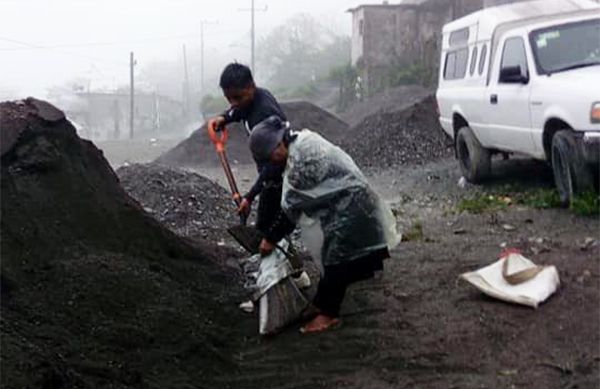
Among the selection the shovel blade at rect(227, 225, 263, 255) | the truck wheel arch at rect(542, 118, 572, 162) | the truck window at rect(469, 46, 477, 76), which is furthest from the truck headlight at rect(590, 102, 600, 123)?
the shovel blade at rect(227, 225, 263, 255)

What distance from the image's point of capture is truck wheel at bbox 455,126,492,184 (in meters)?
13.1

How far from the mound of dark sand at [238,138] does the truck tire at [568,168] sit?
47.4ft

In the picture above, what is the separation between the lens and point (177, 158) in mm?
26234

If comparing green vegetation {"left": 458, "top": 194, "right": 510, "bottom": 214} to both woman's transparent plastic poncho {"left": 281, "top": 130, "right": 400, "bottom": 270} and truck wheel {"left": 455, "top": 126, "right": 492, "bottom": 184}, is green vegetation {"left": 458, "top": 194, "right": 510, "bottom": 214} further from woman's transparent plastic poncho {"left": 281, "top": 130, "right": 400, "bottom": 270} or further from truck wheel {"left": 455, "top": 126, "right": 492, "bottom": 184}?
woman's transparent plastic poncho {"left": 281, "top": 130, "right": 400, "bottom": 270}

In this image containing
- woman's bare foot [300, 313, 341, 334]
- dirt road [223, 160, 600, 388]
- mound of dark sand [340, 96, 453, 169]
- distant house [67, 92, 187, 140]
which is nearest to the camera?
dirt road [223, 160, 600, 388]

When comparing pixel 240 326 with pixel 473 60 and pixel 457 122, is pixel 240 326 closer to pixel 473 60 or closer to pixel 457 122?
pixel 473 60

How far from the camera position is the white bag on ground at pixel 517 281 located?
248 inches

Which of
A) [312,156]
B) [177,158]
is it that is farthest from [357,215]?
[177,158]

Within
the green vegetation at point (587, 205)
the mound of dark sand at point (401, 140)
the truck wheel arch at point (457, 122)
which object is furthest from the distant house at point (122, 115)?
the green vegetation at point (587, 205)

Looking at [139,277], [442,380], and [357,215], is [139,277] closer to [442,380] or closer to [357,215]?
[357,215]

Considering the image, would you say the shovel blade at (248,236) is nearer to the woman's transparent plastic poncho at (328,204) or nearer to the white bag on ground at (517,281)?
the woman's transparent plastic poncho at (328,204)

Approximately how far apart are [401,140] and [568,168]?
10.3m

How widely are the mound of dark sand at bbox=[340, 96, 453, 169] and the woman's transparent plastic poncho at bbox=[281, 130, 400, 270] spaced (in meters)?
12.2

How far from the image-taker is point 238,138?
25562 mm
